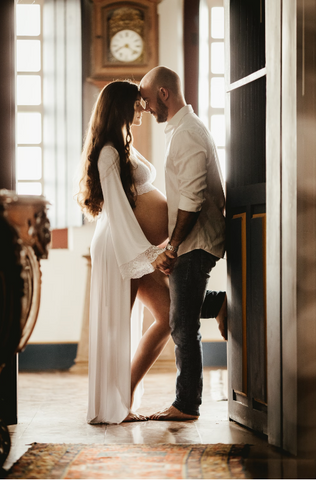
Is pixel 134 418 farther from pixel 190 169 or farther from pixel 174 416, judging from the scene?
pixel 190 169

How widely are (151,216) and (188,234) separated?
0.24m

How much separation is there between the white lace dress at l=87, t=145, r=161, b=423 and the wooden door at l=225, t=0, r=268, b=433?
410mm

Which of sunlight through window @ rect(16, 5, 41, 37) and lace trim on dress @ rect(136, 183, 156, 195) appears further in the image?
sunlight through window @ rect(16, 5, 41, 37)

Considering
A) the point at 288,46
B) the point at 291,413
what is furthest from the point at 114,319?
the point at 288,46

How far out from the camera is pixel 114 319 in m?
2.56

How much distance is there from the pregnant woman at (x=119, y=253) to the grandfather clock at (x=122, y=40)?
1.63 metres

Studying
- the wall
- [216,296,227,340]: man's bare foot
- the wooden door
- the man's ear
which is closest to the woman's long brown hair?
the man's ear

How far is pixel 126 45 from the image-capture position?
427 cm

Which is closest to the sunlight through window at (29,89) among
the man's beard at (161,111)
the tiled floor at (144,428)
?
the man's beard at (161,111)

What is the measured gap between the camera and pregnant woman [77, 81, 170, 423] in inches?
99.6

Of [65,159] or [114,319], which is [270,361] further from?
[65,159]

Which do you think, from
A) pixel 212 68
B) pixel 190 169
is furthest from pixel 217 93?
pixel 190 169

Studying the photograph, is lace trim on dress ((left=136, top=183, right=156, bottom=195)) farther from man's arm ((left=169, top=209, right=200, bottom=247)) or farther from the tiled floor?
the tiled floor

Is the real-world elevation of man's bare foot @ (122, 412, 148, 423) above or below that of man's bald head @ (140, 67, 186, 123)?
below
